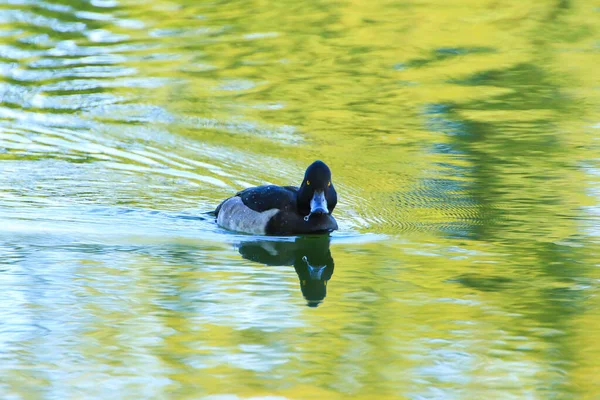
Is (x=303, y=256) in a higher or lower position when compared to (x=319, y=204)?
lower

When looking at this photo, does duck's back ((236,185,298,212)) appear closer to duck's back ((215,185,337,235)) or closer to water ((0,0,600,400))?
duck's back ((215,185,337,235))

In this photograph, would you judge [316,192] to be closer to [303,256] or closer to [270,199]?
[270,199]

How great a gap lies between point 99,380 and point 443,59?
46.7ft

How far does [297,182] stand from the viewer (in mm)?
13562

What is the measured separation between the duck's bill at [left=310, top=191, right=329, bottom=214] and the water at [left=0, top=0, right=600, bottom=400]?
1.18 ft

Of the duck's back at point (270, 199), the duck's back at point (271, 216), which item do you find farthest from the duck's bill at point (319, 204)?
the duck's back at point (270, 199)

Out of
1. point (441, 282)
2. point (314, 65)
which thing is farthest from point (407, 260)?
point (314, 65)

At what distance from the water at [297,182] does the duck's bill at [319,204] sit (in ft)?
1.18

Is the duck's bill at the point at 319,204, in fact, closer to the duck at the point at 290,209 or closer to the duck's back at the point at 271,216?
the duck at the point at 290,209

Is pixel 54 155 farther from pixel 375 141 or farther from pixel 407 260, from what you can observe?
pixel 407 260

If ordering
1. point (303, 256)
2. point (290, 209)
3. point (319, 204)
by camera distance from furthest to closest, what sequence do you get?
point (290, 209)
point (319, 204)
point (303, 256)

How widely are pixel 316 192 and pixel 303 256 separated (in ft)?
2.58

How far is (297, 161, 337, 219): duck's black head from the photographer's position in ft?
36.6

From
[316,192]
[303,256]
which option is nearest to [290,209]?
[316,192]
